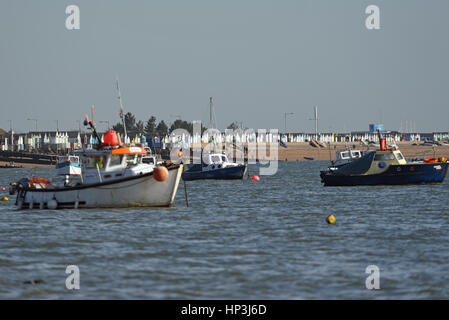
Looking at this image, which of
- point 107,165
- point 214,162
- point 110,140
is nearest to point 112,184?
point 107,165

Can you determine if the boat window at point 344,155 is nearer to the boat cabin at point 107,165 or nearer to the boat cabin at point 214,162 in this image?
the boat cabin at point 214,162

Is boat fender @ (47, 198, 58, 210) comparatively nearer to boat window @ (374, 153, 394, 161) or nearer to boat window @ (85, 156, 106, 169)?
boat window @ (85, 156, 106, 169)

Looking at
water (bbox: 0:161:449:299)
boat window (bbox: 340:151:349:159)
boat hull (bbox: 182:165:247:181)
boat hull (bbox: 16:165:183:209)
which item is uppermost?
boat window (bbox: 340:151:349:159)

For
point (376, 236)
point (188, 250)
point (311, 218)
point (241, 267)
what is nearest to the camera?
point (241, 267)

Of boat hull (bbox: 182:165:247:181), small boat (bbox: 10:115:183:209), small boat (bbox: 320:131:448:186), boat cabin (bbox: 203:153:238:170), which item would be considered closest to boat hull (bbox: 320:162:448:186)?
small boat (bbox: 320:131:448:186)

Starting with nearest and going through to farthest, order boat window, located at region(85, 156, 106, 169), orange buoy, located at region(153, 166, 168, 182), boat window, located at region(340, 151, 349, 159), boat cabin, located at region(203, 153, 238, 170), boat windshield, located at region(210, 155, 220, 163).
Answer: orange buoy, located at region(153, 166, 168, 182), boat window, located at region(85, 156, 106, 169), boat window, located at region(340, 151, 349, 159), boat cabin, located at region(203, 153, 238, 170), boat windshield, located at region(210, 155, 220, 163)

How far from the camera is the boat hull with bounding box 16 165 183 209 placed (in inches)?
1471

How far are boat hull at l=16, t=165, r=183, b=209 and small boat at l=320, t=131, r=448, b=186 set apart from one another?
81.1ft

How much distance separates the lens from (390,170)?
5966cm

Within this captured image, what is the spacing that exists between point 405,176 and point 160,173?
27.5m
